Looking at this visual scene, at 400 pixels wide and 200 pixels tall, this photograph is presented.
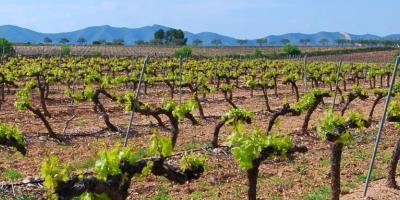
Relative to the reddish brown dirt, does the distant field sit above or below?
below

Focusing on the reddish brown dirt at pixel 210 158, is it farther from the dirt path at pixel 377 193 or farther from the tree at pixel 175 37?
the tree at pixel 175 37

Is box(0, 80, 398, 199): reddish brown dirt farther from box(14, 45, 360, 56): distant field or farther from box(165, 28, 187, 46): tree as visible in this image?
box(165, 28, 187, 46): tree

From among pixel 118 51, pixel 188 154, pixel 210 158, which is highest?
pixel 188 154

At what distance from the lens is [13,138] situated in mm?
9195

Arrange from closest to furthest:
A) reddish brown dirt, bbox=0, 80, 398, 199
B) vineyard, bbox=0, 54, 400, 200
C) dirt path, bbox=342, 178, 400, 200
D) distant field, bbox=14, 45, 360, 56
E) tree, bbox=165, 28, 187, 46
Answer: vineyard, bbox=0, 54, 400, 200 → dirt path, bbox=342, 178, 400, 200 → reddish brown dirt, bbox=0, 80, 398, 199 → distant field, bbox=14, 45, 360, 56 → tree, bbox=165, 28, 187, 46

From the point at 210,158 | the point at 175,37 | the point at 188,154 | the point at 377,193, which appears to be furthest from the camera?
the point at 175,37

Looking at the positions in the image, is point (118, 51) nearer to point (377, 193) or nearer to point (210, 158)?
point (210, 158)

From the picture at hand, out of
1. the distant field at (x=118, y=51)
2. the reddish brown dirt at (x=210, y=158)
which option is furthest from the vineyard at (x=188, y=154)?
the distant field at (x=118, y=51)

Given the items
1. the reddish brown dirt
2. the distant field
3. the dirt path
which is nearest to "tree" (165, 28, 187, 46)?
the distant field

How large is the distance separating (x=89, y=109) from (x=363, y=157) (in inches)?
464

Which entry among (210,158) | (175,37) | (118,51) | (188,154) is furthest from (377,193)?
(175,37)

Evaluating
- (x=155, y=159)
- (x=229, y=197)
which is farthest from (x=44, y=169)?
(x=229, y=197)

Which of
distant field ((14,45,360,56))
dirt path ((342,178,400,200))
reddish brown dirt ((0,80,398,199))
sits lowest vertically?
distant field ((14,45,360,56))

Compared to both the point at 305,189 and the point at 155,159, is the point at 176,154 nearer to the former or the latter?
the point at 305,189
